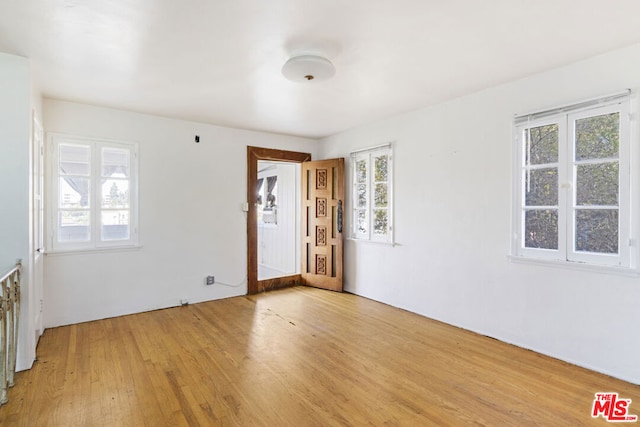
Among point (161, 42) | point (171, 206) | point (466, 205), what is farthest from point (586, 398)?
point (171, 206)

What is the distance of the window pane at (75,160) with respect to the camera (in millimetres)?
3619

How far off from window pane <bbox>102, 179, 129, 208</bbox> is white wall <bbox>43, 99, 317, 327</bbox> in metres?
0.17

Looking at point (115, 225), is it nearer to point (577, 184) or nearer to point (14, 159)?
point (14, 159)

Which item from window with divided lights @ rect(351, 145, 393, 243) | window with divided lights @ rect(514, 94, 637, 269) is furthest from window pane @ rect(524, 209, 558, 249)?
window with divided lights @ rect(351, 145, 393, 243)

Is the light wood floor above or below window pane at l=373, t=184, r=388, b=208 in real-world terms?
below

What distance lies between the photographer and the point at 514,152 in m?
3.09

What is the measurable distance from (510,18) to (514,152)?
4.46 feet

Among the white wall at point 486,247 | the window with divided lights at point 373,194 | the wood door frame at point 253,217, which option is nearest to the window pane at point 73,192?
the wood door frame at point 253,217

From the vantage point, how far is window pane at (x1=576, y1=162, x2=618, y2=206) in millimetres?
2535

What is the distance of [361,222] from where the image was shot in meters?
4.87

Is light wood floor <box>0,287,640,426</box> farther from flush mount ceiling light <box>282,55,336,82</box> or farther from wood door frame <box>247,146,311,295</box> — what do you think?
flush mount ceiling light <box>282,55,336,82</box>

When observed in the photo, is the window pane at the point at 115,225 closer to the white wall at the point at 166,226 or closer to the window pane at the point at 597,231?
the white wall at the point at 166,226

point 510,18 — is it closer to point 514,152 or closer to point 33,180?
point 514,152

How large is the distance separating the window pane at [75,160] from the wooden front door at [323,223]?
2.99m
